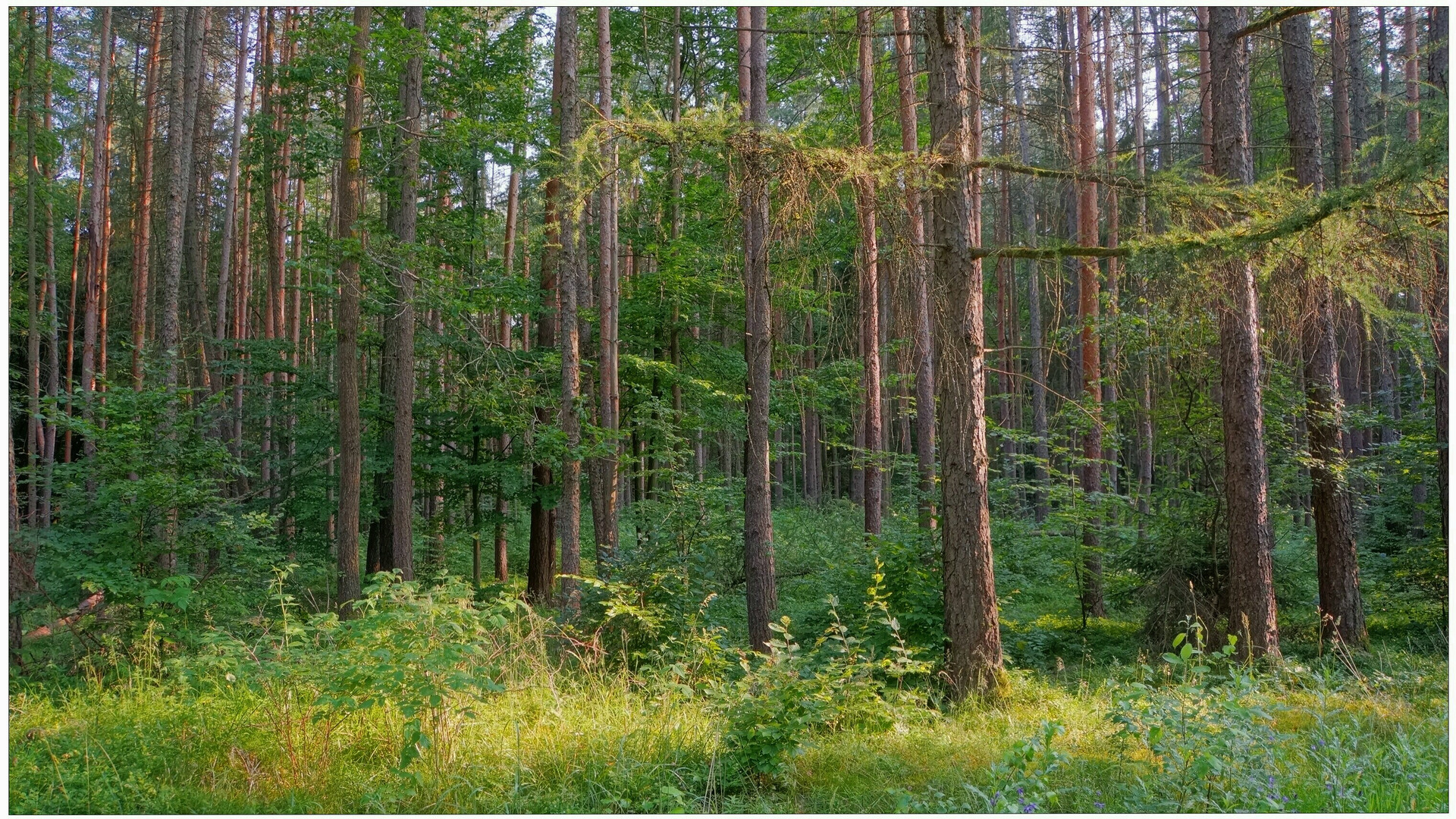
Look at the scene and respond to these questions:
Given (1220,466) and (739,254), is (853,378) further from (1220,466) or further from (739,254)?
(1220,466)

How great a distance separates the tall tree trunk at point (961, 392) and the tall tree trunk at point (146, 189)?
44.4 ft

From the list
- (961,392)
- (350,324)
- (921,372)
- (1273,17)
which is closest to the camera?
(961,392)

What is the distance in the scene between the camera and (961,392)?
6070mm

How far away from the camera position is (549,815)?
417 centimetres

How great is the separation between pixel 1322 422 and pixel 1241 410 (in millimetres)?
1766

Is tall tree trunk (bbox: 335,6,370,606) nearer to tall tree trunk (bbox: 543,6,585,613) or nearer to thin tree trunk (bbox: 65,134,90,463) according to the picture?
tall tree trunk (bbox: 543,6,585,613)

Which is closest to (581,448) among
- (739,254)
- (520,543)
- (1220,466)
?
(739,254)

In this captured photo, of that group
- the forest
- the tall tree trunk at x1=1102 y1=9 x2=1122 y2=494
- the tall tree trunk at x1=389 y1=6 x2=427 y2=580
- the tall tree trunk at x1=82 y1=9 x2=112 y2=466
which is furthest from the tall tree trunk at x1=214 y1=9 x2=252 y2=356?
the tall tree trunk at x1=1102 y1=9 x2=1122 y2=494

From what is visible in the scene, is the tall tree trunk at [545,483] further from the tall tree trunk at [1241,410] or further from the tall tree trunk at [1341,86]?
the tall tree trunk at [1341,86]

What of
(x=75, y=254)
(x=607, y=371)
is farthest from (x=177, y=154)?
(x=75, y=254)

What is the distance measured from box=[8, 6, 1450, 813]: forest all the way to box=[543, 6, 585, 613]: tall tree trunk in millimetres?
63

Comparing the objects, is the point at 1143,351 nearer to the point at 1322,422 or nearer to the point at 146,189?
the point at 1322,422

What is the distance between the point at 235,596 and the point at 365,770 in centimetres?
485

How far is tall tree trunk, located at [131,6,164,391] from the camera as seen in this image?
14227 millimetres
